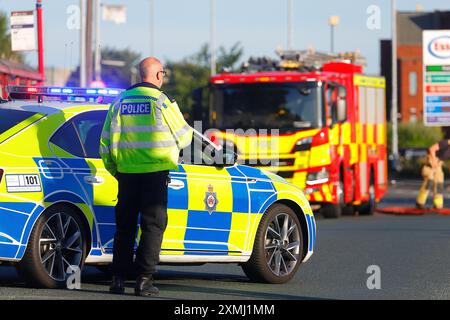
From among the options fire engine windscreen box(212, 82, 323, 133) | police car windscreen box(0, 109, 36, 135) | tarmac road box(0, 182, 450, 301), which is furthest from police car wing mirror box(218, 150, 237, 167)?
fire engine windscreen box(212, 82, 323, 133)

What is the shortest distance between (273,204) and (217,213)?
740 mm

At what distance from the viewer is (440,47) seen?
42.5 m

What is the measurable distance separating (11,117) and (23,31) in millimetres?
9987

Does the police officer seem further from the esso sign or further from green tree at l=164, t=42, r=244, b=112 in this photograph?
green tree at l=164, t=42, r=244, b=112

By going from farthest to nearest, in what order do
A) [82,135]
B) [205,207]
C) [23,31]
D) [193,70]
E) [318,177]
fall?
[193,70] < [318,177] < [23,31] < [205,207] < [82,135]

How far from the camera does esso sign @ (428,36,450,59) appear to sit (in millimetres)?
42094

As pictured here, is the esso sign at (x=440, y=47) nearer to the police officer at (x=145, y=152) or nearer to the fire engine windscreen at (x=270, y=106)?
the fire engine windscreen at (x=270, y=106)

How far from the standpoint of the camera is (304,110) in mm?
21906

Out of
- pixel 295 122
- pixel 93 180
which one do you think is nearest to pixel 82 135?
pixel 93 180

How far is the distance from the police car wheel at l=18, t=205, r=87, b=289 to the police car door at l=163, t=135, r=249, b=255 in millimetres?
758

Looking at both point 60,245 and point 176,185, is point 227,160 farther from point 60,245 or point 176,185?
point 60,245

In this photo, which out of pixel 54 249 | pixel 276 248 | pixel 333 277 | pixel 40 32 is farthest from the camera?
pixel 40 32
